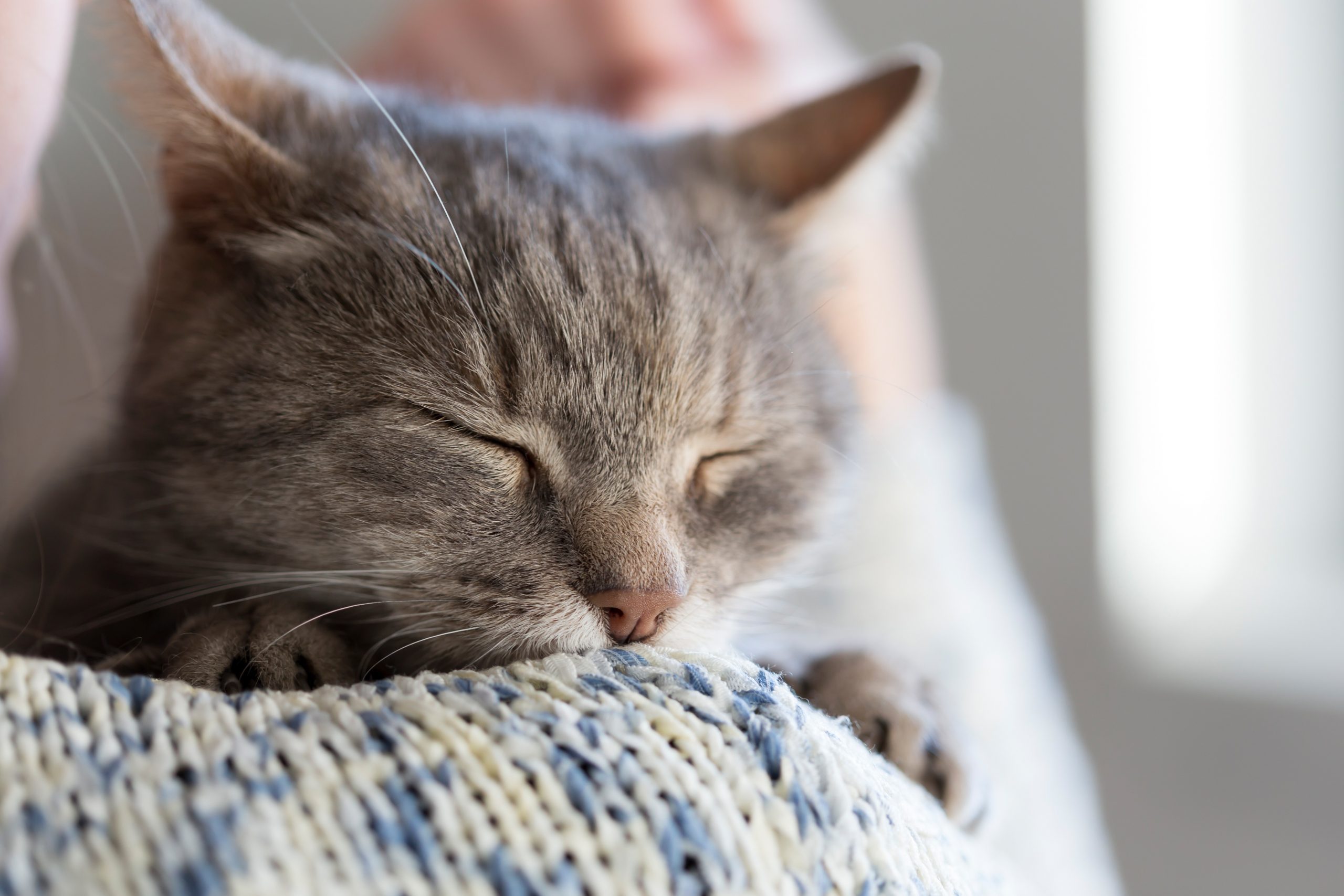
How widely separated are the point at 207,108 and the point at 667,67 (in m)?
1.12

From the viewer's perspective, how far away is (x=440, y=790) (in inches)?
22.1

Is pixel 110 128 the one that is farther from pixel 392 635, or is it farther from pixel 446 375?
pixel 392 635

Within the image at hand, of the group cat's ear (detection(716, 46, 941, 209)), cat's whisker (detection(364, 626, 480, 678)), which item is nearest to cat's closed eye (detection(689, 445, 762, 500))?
cat's whisker (detection(364, 626, 480, 678))

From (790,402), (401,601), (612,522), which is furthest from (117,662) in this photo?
(790,402)

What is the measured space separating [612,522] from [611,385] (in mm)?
124

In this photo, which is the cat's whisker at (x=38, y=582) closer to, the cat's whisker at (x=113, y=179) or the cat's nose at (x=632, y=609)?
the cat's whisker at (x=113, y=179)

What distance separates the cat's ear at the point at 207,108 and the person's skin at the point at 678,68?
1.94ft

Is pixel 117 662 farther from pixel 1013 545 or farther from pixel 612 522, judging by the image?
pixel 1013 545

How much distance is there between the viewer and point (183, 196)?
3.18 feet

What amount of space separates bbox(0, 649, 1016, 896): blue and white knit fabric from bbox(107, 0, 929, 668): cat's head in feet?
0.64

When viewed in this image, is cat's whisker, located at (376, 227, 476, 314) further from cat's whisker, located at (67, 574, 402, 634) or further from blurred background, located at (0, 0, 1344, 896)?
blurred background, located at (0, 0, 1344, 896)

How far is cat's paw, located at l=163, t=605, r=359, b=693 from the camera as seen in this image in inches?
30.4

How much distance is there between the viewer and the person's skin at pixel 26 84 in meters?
0.77

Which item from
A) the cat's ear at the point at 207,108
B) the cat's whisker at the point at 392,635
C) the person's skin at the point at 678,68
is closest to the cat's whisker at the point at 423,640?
the cat's whisker at the point at 392,635
